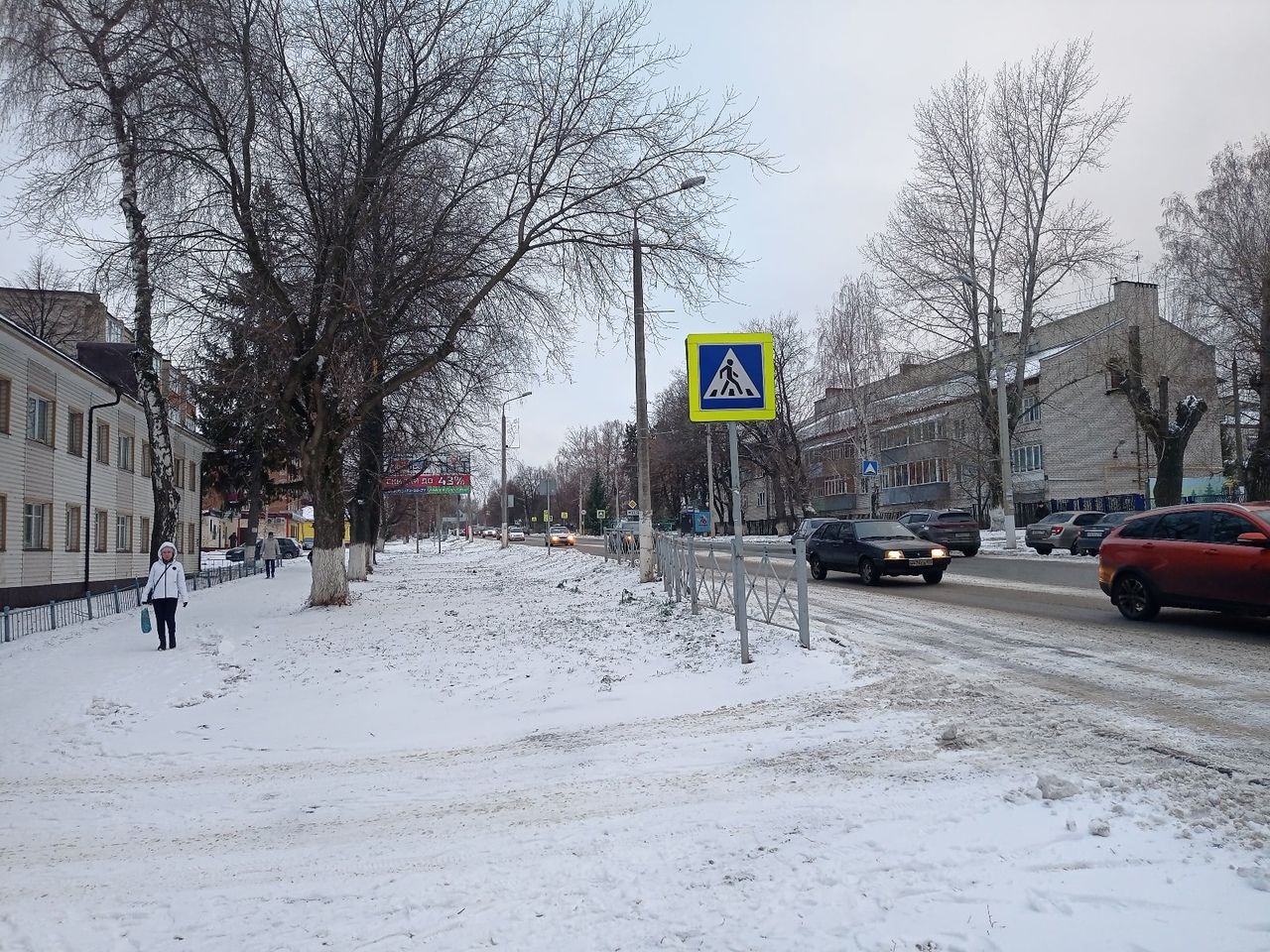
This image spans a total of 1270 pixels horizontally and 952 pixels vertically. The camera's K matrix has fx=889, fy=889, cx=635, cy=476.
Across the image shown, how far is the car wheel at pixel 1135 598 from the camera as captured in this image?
39.1ft

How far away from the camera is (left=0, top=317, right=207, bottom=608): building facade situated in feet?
74.1

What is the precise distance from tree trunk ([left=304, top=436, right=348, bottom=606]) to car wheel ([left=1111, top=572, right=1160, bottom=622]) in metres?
14.6

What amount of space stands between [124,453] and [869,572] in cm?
2704

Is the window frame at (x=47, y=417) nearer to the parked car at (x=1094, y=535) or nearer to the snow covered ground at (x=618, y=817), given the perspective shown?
the snow covered ground at (x=618, y=817)

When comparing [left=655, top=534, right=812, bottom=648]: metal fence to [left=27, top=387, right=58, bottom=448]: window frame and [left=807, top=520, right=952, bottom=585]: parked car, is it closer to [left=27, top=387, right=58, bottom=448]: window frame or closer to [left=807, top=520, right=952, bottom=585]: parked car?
[left=807, top=520, right=952, bottom=585]: parked car

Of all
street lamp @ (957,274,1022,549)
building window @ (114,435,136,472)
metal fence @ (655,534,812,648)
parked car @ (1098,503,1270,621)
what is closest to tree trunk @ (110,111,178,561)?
metal fence @ (655,534,812,648)

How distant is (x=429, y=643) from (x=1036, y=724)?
A: 348 inches

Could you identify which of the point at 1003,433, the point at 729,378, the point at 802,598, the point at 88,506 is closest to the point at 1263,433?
the point at 1003,433

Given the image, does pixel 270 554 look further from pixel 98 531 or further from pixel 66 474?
pixel 66 474

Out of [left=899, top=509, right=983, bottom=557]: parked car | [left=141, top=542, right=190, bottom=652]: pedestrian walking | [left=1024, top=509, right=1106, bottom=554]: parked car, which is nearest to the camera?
[left=141, top=542, right=190, bottom=652]: pedestrian walking

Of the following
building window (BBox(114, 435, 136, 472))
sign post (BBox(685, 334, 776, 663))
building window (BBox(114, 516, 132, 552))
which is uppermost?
building window (BBox(114, 435, 136, 472))

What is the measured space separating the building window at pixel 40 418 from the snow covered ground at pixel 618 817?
56.7ft

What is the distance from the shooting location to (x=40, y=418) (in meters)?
24.9

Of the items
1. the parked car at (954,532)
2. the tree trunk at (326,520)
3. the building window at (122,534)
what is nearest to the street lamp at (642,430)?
the tree trunk at (326,520)
